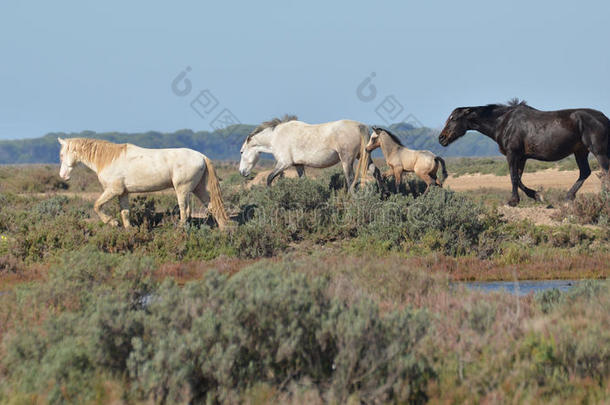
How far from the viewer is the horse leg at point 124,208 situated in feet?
45.0

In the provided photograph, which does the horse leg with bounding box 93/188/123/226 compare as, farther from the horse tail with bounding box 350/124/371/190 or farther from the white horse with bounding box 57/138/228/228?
the horse tail with bounding box 350/124/371/190

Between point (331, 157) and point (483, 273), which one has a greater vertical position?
point (331, 157)

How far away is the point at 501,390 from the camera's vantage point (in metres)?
5.51

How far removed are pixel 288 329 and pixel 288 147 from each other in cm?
1102

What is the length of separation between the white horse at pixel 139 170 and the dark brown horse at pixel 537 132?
5.99 metres

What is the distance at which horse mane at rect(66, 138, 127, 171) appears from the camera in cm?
1360

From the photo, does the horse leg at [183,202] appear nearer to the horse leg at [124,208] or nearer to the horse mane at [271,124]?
the horse leg at [124,208]

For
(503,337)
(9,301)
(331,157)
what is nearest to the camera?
(503,337)

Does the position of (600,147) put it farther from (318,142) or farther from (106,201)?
(106,201)

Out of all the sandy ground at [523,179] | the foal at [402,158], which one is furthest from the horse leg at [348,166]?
the sandy ground at [523,179]

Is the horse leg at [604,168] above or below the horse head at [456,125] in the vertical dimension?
below

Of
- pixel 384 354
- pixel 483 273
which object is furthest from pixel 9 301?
pixel 483 273

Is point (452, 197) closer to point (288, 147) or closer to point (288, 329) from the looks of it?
point (288, 147)

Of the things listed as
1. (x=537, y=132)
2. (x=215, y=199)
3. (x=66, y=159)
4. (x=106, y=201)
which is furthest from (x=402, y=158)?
(x=66, y=159)
